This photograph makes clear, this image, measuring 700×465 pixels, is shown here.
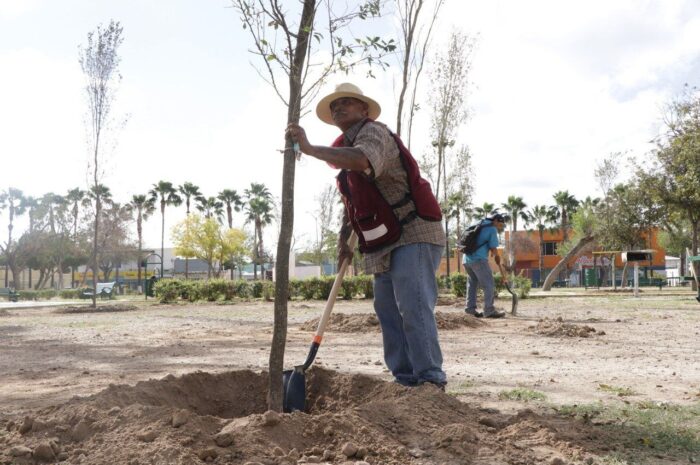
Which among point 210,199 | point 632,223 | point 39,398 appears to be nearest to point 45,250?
point 210,199

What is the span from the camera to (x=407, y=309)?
368 centimetres

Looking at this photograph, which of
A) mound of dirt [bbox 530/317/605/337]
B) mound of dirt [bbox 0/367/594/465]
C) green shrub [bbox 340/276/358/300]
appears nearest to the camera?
mound of dirt [bbox 0/367/594/465]

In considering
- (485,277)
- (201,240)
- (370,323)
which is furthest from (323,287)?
(201,240)

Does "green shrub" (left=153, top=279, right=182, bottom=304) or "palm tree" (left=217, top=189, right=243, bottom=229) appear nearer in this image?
"green shrub" (left=153, top=279, right=182, bottom=304)

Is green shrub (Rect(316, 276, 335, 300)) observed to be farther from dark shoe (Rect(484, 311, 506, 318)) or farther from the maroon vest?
the maroon vest

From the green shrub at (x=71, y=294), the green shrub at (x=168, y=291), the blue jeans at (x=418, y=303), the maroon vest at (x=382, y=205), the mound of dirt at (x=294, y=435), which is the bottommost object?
the green shrub at (x=71, y=294)

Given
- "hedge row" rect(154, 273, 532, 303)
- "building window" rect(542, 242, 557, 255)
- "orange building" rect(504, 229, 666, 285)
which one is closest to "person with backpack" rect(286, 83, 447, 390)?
"hedge row" rect(154, 273, 532, 303)

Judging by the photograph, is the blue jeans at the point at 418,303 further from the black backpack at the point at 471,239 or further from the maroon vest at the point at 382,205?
the black backpack at the point at 471,239

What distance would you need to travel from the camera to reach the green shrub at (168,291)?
24.1m

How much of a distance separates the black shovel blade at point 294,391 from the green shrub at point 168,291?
2141 centimetres

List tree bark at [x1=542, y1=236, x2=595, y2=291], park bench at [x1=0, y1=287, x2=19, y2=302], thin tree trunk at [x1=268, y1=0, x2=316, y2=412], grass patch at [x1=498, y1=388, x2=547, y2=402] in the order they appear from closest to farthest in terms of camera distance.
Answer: thin tree trunk at [x1=268, y1=0, x2=316, y2=412] < grass patch at [x1=498, y1=388, x2=547, y2=402] < tree bark at [x1=542, y1=236, x2=595, y2=291] < park bench at [x1=0, y1=287, x2=19, y2=302]

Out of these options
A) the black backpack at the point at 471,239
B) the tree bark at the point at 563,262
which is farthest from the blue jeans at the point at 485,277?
the tree bark at the point at 563,262

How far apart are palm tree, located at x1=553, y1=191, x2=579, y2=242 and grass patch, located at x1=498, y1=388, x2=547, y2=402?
62472 millimetres

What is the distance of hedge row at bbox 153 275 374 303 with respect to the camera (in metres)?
23.4
